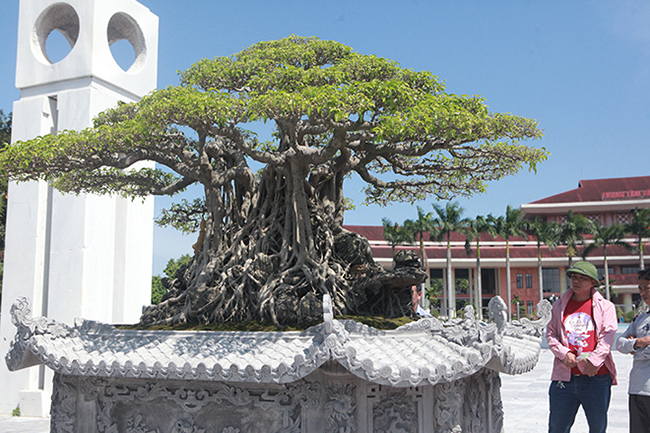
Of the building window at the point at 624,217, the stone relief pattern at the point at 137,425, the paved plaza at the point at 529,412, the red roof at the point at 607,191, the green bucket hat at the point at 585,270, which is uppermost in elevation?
the red roof at the point at 607,191

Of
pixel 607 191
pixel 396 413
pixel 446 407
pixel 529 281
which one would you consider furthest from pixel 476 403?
pixel 607 191

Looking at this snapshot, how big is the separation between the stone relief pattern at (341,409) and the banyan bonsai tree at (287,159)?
103cm

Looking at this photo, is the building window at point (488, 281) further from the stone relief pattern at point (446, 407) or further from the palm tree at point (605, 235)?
the stone relief pattern at point (446, 407)

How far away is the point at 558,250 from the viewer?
110ft

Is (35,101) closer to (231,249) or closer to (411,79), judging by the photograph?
(231,249)

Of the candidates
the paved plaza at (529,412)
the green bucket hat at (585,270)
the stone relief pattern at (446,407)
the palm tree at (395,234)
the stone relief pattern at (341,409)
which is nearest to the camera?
the green bucket hat at (585,270)

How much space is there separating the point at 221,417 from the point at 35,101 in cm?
825

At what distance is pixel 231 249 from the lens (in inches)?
257

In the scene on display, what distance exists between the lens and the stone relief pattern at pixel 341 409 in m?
4.46

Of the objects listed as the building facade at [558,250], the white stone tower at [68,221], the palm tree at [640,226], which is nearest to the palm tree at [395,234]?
the building facade at [558,250]

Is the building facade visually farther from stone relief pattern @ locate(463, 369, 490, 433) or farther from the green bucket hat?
the green bucket hat

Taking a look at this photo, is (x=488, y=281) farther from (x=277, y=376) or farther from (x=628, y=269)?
(x=277, y=376)

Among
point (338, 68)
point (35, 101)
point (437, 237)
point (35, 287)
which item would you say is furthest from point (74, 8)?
point (437, 237)

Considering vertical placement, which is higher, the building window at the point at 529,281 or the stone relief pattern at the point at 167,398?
the building window at the point at 529,281
